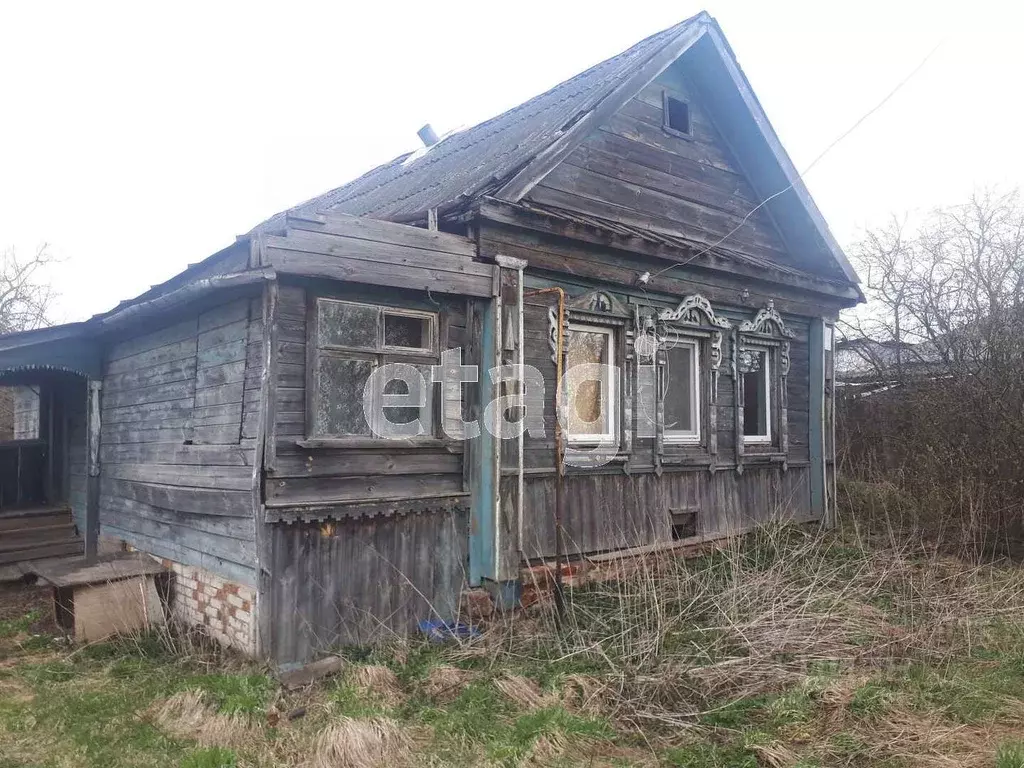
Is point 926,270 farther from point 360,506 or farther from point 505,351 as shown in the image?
point 360,506

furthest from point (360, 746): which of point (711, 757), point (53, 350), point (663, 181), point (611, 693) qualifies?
point (663, 181)

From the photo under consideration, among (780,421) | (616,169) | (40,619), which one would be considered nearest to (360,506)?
(40,619)

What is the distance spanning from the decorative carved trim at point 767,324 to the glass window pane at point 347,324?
4860 mm

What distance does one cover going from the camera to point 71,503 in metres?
10.7

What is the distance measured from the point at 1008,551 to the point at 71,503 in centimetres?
1182

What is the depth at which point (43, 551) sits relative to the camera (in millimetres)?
9891

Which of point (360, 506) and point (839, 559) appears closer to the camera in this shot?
point (360, 506)

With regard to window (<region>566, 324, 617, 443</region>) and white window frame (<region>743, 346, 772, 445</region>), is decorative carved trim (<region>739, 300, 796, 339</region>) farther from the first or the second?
window (<region>566, 324, 617, 443</region>)

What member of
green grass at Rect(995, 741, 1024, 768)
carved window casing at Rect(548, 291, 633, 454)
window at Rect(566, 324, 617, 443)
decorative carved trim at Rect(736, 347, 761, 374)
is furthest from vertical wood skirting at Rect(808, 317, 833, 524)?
green grass at Rect(995, 741, 1024, 768)

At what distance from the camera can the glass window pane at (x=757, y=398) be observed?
981 centimetres

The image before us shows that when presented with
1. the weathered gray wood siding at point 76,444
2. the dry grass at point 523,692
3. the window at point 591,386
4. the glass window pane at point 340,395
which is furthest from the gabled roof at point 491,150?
the weathered gray wood siding at point 76,444

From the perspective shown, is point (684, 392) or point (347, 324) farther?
point (684, 392)

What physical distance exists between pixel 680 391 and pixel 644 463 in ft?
3.85

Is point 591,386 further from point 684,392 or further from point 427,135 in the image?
point 427,135
